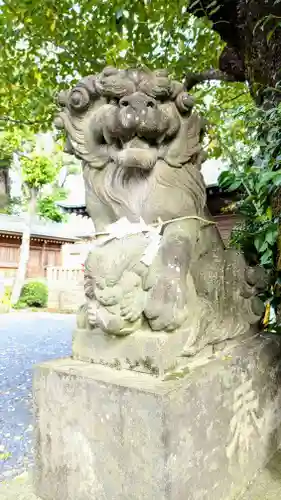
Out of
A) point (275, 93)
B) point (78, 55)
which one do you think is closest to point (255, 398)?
point (275, 93)

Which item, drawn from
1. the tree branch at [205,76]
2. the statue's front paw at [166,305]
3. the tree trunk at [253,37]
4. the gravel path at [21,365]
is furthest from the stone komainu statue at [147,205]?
the tree branch at [205,76]

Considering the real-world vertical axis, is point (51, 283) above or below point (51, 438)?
above

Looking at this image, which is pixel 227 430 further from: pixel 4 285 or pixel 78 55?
pixel 4 285

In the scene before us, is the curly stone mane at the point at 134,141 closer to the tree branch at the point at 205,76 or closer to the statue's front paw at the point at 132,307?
the statue's front paw at the point at 132,307

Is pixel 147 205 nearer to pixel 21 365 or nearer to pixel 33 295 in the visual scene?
pixel 21 365

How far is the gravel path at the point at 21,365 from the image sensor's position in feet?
8.40

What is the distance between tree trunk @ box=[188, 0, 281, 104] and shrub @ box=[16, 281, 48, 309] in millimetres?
10577

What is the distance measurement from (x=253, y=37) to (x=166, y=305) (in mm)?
1814

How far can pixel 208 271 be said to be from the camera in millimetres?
1449

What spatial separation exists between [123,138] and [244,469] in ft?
4.35

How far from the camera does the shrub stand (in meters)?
12.1

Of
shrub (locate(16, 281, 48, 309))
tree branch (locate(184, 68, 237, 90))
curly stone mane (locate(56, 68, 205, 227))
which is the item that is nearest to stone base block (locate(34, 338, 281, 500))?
curly stone mane (locate(56, 68, 205, 227))

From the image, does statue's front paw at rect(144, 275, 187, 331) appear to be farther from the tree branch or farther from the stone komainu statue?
→ the tree branch

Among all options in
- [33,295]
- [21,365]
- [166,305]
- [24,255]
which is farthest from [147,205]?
[24,255]
